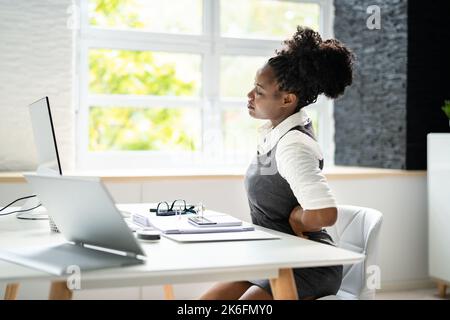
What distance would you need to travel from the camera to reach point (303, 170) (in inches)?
75.0

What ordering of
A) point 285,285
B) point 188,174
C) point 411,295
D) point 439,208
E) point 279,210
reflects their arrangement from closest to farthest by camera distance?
point 285,285, point 279,210, point 188,174, point 439,208, point 411,295

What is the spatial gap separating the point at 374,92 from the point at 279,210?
8.16ft

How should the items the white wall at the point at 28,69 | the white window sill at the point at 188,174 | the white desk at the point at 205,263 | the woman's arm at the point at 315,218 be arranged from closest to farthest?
1. the white desk at the point at 205,263
2. the woman's arm at the point at 315,218
3. the white window sill at the point at 188,174
4. the white wall at the point at 28,69

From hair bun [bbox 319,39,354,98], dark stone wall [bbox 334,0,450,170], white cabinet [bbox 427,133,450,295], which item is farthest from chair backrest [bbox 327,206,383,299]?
dark stone wall [bbox 334,0,450,170]

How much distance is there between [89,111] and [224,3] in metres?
1.18

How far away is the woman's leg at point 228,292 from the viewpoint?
6.95 ft

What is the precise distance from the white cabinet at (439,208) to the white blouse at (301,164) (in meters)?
1.86

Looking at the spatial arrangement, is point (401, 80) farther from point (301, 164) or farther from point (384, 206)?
point (301, 164)

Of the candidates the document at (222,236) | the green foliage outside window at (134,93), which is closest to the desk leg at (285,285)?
the document at (222,236)

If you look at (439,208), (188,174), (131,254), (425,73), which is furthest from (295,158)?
(425,73)

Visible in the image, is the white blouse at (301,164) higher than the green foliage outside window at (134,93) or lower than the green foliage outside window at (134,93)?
lower

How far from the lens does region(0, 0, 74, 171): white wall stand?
3.64 m

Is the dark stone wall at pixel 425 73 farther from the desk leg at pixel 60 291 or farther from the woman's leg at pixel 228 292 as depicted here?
the desk leg at pixel 60 291
